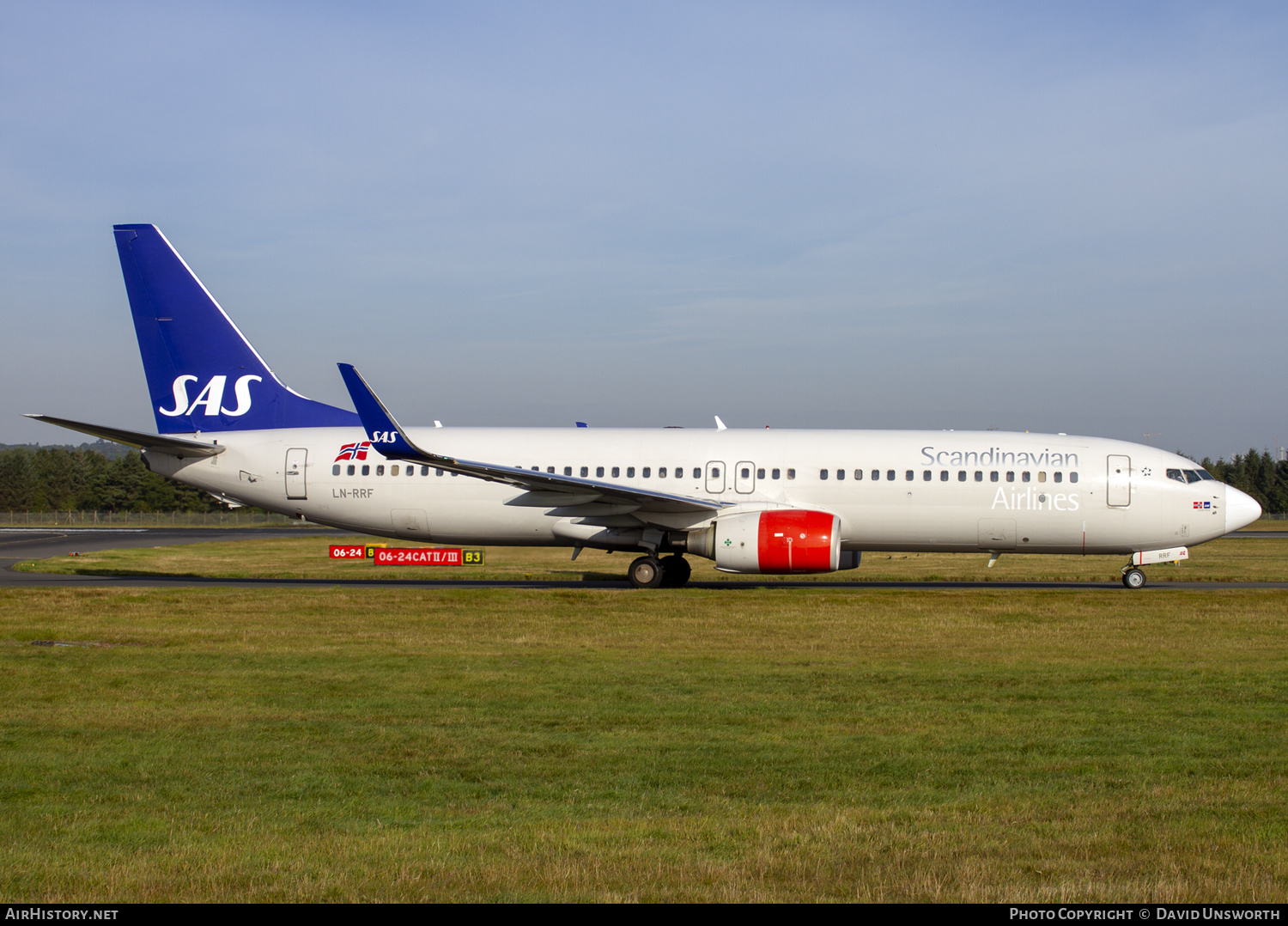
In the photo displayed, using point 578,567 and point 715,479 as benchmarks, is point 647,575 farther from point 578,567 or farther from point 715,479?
point 578,567

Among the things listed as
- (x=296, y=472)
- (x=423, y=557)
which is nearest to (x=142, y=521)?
(x=423, y=557)

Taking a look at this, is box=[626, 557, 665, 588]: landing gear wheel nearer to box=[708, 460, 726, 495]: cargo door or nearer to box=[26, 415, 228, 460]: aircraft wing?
box=[708, 460, 726, 495]: cargo door

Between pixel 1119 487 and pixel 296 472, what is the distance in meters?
19.2

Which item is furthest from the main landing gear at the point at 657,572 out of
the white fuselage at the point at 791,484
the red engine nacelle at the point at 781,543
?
the red engine nacelle at the point at 781,543

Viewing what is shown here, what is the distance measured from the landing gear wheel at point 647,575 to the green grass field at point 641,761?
696 cm

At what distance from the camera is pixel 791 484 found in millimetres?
24766

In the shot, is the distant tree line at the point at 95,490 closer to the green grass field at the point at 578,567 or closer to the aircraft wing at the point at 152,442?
the green grass field at the point at 578,567

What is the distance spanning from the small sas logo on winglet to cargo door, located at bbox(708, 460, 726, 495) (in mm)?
8215

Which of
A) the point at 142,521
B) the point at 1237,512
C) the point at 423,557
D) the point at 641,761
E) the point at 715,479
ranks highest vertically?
the point at 715,479

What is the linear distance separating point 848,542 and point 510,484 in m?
7.94

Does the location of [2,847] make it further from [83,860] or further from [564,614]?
[564,614]

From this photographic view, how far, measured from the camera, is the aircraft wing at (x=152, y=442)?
23.0 metres

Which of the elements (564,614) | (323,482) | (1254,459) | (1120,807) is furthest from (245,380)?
(1254,459)

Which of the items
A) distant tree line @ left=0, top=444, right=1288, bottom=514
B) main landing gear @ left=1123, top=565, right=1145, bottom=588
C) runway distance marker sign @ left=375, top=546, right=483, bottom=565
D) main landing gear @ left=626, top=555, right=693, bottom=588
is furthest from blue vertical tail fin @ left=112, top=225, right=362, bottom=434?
distant tree line @ left=0, top=444, right=1288, bottom=514
